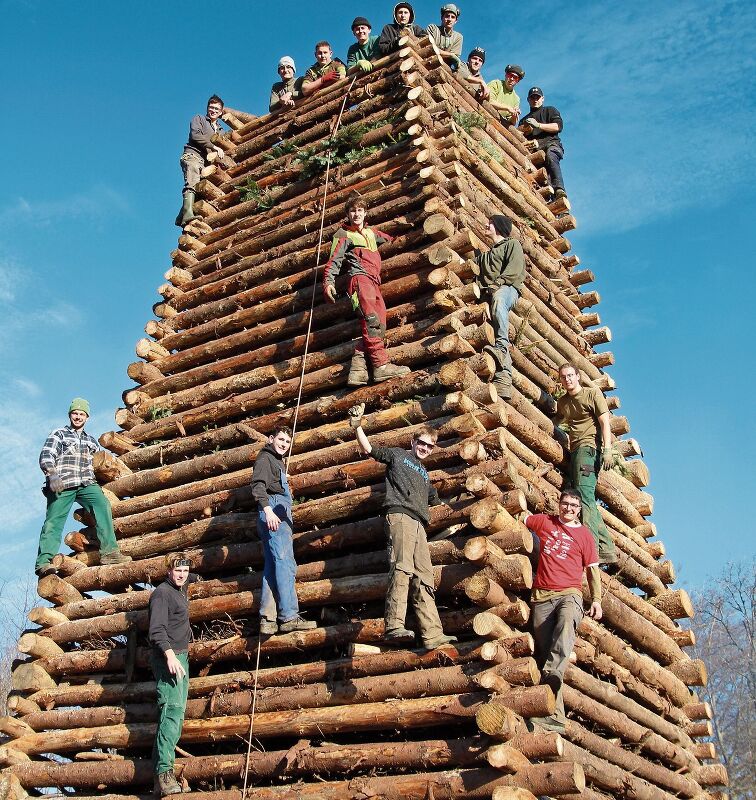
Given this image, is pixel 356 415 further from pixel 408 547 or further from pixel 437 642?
pixel 437 642

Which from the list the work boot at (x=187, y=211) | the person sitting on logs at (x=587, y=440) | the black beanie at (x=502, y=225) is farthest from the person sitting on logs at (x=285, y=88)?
the person sitting on logs at (x=587, y=440)

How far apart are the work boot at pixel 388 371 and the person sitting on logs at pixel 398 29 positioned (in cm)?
686

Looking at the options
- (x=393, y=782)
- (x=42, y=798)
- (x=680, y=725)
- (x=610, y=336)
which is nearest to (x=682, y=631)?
(x=680, y=725)

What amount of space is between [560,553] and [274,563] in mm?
2703

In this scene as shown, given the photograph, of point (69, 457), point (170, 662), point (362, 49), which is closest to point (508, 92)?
point (362, 49)

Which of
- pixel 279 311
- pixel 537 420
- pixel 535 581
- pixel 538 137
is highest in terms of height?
pixel 538 137

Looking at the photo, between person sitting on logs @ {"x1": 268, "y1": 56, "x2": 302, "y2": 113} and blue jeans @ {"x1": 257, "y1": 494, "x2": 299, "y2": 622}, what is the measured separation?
376 inches

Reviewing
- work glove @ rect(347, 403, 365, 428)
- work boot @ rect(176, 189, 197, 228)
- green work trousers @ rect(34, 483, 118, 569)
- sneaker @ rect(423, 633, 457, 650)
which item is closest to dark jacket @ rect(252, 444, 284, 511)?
work glove @ rect(347, 403, 365, 428)

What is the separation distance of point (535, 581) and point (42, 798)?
18.4ft

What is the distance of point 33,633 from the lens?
428 inches

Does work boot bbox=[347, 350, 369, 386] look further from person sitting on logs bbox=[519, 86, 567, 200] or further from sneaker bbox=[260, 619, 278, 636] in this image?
person sitting on logs bbox=[519, 86, 567, 200]

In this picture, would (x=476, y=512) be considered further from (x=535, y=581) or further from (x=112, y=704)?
(x=112, y=704)

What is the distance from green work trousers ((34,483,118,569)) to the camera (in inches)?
438

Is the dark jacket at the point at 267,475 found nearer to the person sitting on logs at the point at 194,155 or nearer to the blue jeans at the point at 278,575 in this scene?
the blue jeans at the point at 278,575
